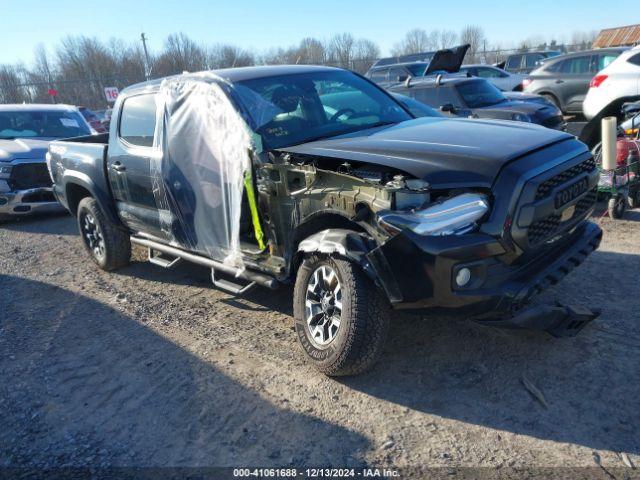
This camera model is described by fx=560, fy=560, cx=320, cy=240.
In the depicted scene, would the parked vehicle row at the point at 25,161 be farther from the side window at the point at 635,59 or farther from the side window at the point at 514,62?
the side window at the point at 514,62

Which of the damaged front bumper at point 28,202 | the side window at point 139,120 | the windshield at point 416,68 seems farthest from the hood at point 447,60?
the side window at point 139,120

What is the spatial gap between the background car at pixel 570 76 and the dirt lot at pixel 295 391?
10.0 meters

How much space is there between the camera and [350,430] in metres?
3.10

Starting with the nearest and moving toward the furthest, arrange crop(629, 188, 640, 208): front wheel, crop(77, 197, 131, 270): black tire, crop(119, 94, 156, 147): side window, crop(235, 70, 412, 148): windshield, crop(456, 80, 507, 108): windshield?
crop(235, 70, 412, 148): windshield, crop(119, 94, 156, 147): side window, crop(77, 197, 131, 270): black tire, crop(629, 188, 640, 208): front wheel, crop(456, 80, 507, 108): windshield

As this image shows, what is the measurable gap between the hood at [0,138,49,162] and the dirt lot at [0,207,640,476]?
4.54 meters

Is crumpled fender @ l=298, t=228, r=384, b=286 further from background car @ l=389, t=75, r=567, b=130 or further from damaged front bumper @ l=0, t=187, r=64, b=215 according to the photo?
damaged front bumper @ l=0, t=187, r=64, b=215

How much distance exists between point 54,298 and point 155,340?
5.74 feet

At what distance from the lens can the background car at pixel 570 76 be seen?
13484mm

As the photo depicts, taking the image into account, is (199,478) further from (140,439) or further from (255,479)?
(140,439)

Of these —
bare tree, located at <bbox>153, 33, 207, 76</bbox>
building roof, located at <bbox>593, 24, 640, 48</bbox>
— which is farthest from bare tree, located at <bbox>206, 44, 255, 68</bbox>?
building roof, located at <bbox>593, 24, 640, 48</bbox>

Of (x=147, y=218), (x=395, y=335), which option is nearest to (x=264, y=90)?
(x=147, y=218)

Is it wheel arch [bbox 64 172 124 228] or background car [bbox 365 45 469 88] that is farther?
background car [bbox 365 45 469 88]

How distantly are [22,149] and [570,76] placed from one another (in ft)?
40.0

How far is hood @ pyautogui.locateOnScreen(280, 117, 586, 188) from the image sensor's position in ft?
10.2
